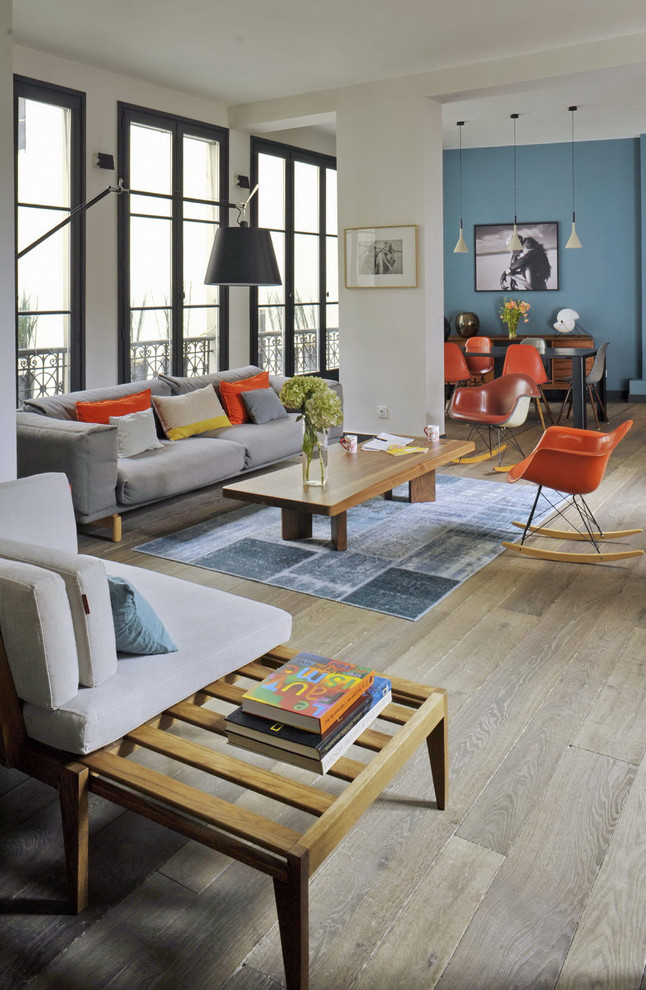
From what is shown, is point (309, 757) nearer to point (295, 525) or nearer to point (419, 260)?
point (295, 525)

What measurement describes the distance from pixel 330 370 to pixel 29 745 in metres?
8.38

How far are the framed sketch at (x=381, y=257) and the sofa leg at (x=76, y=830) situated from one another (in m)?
6.19

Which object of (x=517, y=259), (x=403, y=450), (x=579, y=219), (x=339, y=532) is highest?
(x=579, y=219)

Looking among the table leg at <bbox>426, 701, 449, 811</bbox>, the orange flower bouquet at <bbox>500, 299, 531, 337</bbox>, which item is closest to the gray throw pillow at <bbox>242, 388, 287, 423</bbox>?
the orange flower bouquet at <bbox>500, 299, 531, 337</bbox>

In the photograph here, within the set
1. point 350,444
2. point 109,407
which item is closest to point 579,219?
point 350,444

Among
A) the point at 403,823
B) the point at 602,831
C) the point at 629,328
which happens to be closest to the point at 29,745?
the point at 403,823

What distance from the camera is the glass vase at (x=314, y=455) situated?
444cm

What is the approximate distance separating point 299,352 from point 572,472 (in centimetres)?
561

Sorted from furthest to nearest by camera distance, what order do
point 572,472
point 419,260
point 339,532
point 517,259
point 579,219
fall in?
point 517,259
point 579,219
point 419,260
point 339,532
point 572,472

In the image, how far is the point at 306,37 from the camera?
5.91 m

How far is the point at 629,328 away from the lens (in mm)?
10445

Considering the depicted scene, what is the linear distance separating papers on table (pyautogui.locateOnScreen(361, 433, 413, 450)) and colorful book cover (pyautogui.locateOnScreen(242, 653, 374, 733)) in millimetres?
3358

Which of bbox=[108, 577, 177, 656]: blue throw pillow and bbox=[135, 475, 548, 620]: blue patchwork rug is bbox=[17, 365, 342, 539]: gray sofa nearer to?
bbox=[135, 475, 548, 620]: blue patchwork rug

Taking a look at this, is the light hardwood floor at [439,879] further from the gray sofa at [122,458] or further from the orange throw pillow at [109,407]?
the orange throw pillow at [109,407]
